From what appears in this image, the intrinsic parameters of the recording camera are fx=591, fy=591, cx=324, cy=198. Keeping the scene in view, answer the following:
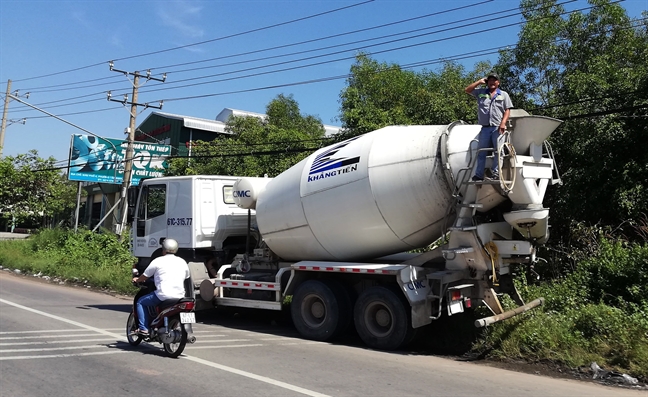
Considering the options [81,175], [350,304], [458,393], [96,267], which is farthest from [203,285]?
[81,175]

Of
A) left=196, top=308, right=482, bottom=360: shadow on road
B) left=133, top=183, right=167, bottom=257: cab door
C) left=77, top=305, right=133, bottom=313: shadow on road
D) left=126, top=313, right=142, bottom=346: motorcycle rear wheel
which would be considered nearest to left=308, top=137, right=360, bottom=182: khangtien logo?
left=196, top=308, right=482, bottom=360: shadow on road

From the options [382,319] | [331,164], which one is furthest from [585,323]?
[331,164]

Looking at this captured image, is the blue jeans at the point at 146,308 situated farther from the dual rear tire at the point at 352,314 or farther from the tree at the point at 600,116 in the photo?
the tree at the point at 600,116

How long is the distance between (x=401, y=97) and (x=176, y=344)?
20.4 meters

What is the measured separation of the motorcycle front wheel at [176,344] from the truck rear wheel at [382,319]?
2711 mm

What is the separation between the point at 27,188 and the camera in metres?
32.7

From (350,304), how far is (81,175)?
2191cm

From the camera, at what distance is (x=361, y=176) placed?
28.8 feet

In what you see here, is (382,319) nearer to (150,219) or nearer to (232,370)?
(232,370)

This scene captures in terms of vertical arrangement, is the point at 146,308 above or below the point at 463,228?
below

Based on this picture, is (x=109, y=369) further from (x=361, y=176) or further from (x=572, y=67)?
(x=572, y=67)

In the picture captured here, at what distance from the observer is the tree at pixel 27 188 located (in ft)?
103

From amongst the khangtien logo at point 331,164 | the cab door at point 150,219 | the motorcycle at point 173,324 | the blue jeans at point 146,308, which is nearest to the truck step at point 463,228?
the khangtien logo at point 331,164

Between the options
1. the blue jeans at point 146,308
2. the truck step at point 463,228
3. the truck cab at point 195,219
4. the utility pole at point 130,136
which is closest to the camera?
the blue jeans at point 146,308
